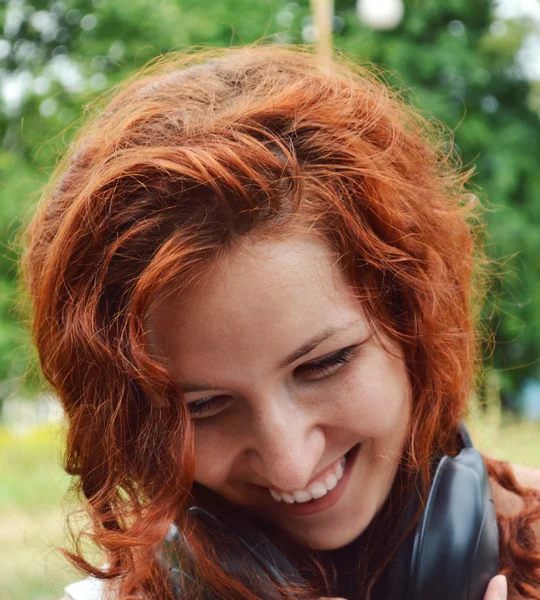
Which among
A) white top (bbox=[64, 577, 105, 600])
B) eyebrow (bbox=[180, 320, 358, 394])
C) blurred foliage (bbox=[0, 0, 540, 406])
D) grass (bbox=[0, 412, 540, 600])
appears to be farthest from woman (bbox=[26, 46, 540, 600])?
blurred foliage (bbox=[0, 0, 540, 406])

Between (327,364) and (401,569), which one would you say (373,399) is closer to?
(327,364)

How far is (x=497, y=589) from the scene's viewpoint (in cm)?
135

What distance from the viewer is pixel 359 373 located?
135 centimetres

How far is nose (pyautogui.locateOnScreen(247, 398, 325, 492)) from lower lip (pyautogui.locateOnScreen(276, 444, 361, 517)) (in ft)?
0.38

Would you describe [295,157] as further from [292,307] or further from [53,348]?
[53,348]

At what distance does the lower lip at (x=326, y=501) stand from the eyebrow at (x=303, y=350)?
0.24 meters

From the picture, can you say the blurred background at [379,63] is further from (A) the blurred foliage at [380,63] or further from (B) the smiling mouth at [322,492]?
(B) the smiling mouth at [322,492]

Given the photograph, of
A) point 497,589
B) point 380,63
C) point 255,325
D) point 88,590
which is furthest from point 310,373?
point 380,63

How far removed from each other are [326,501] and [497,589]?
32cm

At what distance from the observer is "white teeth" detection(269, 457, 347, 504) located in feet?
4.61

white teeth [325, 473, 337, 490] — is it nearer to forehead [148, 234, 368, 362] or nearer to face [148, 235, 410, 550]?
face [148, 235, 410, 550]

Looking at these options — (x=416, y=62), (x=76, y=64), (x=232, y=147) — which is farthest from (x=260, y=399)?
(x=416, y=62)

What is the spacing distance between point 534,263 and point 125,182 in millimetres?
9281

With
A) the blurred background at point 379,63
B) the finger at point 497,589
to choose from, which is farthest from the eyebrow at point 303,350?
the blurred background at point 379,63
